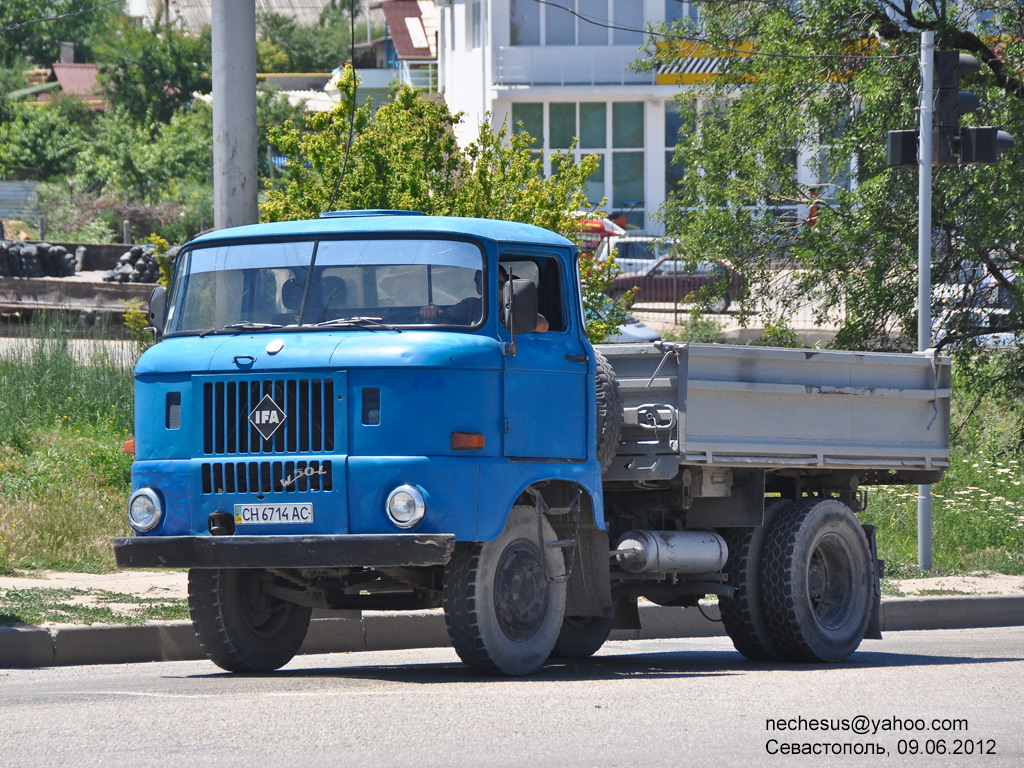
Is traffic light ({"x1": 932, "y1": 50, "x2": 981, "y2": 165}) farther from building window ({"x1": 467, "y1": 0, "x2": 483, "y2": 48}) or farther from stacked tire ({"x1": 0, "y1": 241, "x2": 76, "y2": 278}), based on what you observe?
building window ({"x1": 467, "y1": 0, "x2": 483, "y2": 48})

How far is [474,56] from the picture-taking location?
44.2 m

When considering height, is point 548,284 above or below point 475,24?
below

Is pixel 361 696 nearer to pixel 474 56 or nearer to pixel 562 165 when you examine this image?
pixel 562 165

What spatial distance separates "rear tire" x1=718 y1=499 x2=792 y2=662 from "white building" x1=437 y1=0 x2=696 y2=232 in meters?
30.3

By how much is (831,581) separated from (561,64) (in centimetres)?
3226

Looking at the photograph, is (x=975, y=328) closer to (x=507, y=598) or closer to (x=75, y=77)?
(x=507, y=598)

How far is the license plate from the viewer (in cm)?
828

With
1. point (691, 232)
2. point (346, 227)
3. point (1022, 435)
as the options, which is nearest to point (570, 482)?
point (346, 227)

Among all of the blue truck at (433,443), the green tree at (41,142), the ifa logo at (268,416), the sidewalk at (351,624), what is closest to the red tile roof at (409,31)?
the green tree at (41,142)

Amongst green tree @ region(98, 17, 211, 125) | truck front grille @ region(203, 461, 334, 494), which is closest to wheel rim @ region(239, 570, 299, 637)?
truck front grille @ region(203, 461, 334, 494)

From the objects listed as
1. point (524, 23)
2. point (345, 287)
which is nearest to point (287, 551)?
point (345, 287)

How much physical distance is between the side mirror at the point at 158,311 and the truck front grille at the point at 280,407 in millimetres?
924

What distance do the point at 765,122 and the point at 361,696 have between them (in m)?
14.1

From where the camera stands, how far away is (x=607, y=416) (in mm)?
9602
